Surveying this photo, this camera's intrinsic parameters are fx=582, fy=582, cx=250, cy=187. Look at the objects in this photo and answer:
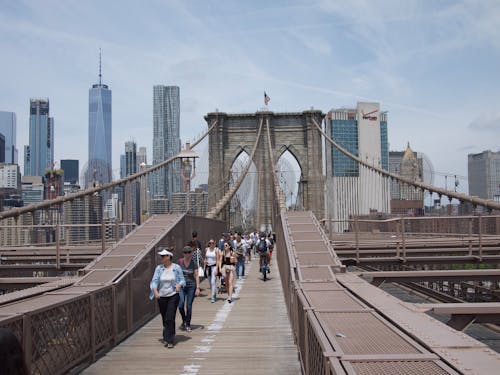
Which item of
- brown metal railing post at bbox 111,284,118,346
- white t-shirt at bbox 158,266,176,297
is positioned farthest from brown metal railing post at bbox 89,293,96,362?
white t-shirt at bbox 158,266,176,297

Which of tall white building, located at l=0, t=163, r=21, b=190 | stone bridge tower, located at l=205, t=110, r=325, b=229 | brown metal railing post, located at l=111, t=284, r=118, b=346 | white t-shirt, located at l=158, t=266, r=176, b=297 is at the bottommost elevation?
brown metal railing post, located at l=111, t=284, r=118, b=346

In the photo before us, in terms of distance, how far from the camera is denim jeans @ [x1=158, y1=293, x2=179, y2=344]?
25.3 ft

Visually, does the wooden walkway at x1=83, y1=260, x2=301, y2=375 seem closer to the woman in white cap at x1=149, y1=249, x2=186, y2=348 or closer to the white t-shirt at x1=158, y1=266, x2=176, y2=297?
the woman in white cap at x1=149, y1=249, x2=186, y2=348

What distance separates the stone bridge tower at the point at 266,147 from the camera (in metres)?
46.2

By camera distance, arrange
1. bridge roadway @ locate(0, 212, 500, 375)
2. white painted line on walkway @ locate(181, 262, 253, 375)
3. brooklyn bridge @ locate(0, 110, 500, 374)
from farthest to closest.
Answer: white painted line on walkway @ locate(181, 262, 253, 375)
brooklyn bridge @ locate(0, 110, 500, 374)
bridge roadway @ locate(0, 212, 500, 375)

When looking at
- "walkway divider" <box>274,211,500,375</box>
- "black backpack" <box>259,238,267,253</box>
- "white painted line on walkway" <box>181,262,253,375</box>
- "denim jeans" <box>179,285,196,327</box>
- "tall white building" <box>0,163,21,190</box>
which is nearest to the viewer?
"walkway divider" <box>274,211,500,375</box>

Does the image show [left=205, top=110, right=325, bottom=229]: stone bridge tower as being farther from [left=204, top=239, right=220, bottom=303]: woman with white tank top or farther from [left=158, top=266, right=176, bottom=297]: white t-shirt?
[left=158, top=266, right=176, bottom=297]: white t-shirt

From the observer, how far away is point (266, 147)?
4728 centimetres

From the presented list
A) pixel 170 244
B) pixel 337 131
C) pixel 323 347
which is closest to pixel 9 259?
pixel 170 244

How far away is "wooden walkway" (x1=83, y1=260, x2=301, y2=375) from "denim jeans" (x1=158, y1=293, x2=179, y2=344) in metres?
0.17

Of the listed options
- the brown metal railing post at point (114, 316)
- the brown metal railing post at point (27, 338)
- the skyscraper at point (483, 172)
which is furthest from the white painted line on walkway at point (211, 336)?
the skyscraper at point (483, 172)

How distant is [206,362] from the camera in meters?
6.94

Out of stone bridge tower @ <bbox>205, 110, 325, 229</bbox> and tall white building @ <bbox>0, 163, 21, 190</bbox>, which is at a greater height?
tall white building @ <bbox>0, 163, 21, 190</bbox>

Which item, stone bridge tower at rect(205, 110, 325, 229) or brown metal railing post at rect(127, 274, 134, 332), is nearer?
brown metal railing post at rect(127, 274, 134, 332)
